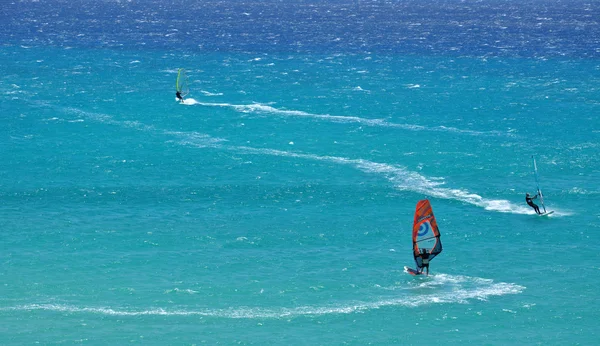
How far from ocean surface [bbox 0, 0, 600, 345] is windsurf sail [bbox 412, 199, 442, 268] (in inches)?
92.8

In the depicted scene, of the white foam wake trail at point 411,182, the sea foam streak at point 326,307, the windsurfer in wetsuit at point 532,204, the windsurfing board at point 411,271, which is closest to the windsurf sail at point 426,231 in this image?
the windsurfing board at point 411,271

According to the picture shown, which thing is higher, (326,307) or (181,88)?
(181,88)

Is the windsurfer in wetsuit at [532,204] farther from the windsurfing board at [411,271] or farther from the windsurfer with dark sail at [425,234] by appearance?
the windsurfing board at [411,271]

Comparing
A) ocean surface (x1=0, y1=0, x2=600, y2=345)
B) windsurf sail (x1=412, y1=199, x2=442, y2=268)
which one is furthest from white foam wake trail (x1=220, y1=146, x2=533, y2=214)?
windsurf sail (x1=412, y1=199, x2=442, y2=268)

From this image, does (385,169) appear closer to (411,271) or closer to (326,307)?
(411,271)

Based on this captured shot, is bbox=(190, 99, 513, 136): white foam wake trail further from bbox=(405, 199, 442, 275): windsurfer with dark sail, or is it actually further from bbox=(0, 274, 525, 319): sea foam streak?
bbox=(0, 274, 525, 319): sea foam streak

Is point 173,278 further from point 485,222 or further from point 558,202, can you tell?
point 558,202

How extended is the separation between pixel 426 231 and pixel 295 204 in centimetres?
1977

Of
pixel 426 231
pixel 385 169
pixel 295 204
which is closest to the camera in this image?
pixel 426 231

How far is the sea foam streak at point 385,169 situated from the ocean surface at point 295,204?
1.19 ft

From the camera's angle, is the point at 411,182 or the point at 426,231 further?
the point at 411,182

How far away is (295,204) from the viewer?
291 ft

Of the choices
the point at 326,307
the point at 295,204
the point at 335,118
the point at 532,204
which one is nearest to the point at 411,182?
the point at 295,204

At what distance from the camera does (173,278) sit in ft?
234
